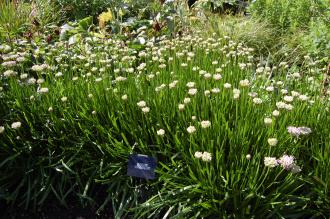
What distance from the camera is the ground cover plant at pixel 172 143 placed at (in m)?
2.29

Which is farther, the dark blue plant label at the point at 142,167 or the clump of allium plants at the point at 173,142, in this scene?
the dark blue plant label at the point at 142,167

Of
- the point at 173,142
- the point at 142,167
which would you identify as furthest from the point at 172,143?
the point at 142,167

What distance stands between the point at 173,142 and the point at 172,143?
0.34 feet

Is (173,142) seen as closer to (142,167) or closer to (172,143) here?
(172,143)

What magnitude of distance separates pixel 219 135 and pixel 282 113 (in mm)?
424

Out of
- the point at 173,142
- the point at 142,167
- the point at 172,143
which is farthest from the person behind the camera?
the point at 172,143

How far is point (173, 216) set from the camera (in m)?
2.37

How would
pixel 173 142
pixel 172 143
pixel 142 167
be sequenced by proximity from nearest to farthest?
1. pixel 142 167
2. pixel 173 142
3. pixel 172 143

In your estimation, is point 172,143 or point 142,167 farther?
point 172,143

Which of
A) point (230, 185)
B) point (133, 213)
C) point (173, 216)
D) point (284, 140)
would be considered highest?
point (284, 140)

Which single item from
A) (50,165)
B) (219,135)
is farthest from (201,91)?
(50,165)

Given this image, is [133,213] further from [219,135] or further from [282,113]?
[282,113]

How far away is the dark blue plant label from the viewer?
Result: 246cm

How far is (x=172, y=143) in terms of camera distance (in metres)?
2.71
